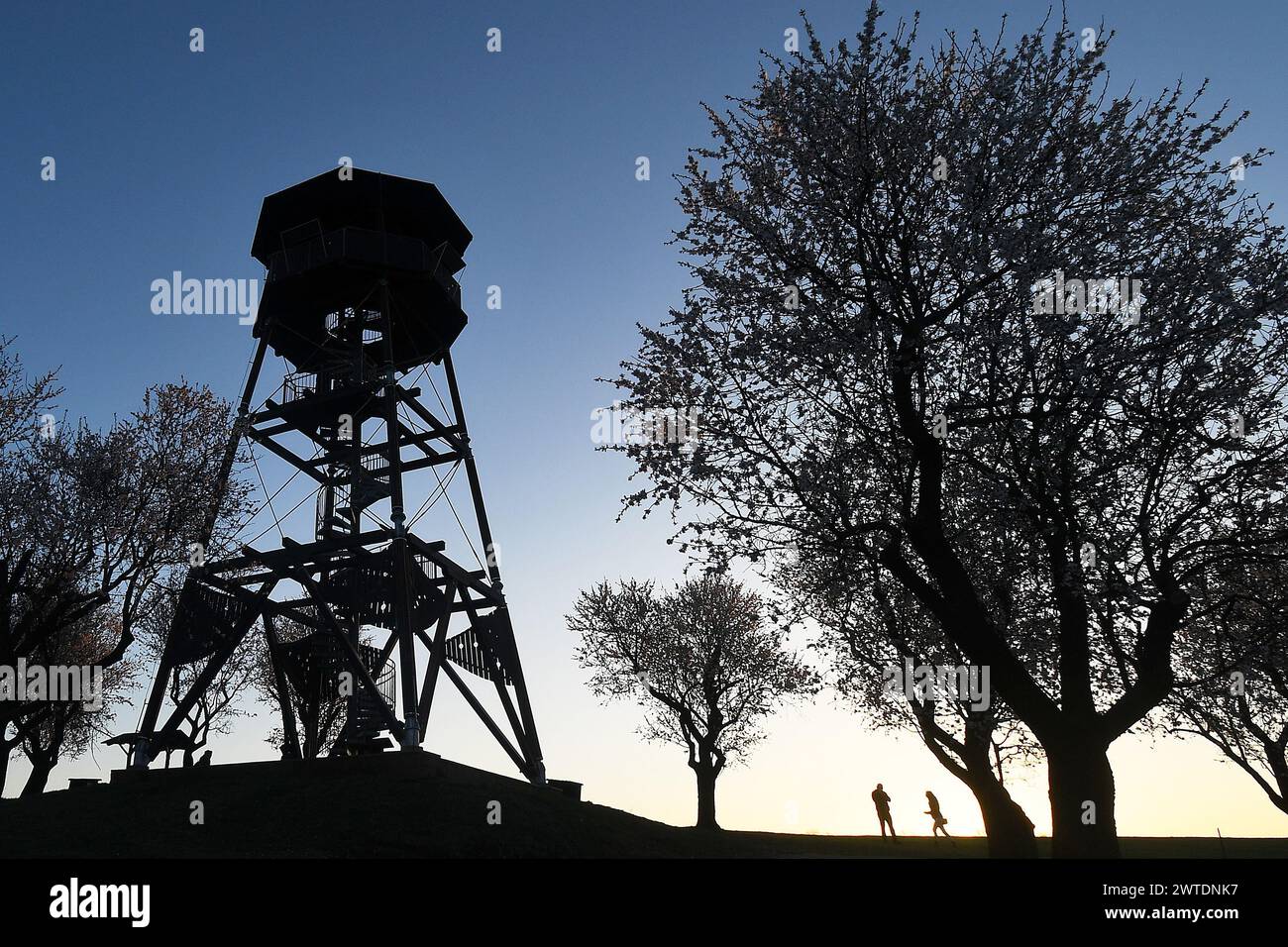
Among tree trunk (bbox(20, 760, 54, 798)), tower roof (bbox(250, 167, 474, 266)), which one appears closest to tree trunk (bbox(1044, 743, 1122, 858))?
tower roof (bbox(250, 167, 474, 266))

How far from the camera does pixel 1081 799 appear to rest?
12.7 m

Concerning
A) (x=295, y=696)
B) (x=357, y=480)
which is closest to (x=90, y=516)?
(x=357, y=480)

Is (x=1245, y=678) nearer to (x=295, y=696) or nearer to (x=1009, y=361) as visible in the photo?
(x=1009, y=361)

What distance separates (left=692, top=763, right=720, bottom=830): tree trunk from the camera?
36281 mm

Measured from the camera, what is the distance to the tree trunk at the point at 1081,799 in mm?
12430

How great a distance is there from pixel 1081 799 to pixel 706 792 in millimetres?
26176

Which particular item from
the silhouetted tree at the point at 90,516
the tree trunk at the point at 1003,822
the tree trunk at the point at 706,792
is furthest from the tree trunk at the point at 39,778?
the tree trunk at the point at 1003,822

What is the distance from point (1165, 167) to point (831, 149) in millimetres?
5635

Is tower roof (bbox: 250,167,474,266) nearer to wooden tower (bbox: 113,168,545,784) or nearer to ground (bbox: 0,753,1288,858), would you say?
wooden tower (bbox: 113,168,545,784)

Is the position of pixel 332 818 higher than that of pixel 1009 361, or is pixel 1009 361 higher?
pixel 1009 361

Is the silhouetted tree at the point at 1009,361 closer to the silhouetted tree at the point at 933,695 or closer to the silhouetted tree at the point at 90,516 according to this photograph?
the silhouetted tree at the point at 933,695

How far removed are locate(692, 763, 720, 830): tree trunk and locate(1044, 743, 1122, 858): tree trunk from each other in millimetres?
24871
